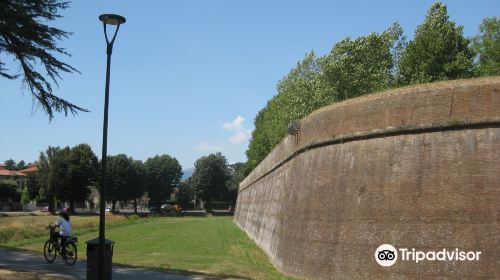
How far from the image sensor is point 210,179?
96.2 m

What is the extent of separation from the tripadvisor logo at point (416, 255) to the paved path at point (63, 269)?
4347 millimetres

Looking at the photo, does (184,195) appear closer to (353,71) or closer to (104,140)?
(353,71)

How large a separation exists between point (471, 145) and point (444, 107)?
3.82ft

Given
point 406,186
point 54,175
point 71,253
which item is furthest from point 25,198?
point 406,186

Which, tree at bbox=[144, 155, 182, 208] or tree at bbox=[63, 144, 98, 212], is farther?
tree at bbox=[144, 155, 182, 208]

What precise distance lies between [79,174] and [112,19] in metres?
66.7

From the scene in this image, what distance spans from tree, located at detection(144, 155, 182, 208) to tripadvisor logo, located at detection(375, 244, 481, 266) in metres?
83.7

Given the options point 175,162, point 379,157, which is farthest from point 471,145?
point 175,162

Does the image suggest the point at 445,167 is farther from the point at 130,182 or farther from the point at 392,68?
the point at 130,182

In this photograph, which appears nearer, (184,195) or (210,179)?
(210,179)

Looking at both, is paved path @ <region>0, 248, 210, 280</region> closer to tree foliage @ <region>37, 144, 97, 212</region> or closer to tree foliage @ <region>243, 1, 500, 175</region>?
tree foliage @ <region>243, 1, 500, 175</region>

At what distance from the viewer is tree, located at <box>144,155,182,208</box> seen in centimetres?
9438

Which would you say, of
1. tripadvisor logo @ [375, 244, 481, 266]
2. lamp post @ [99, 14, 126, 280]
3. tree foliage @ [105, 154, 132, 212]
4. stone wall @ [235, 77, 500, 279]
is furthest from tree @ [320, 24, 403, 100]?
tree foliage @ [105, 154, 132, 212]

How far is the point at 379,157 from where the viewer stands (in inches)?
551
